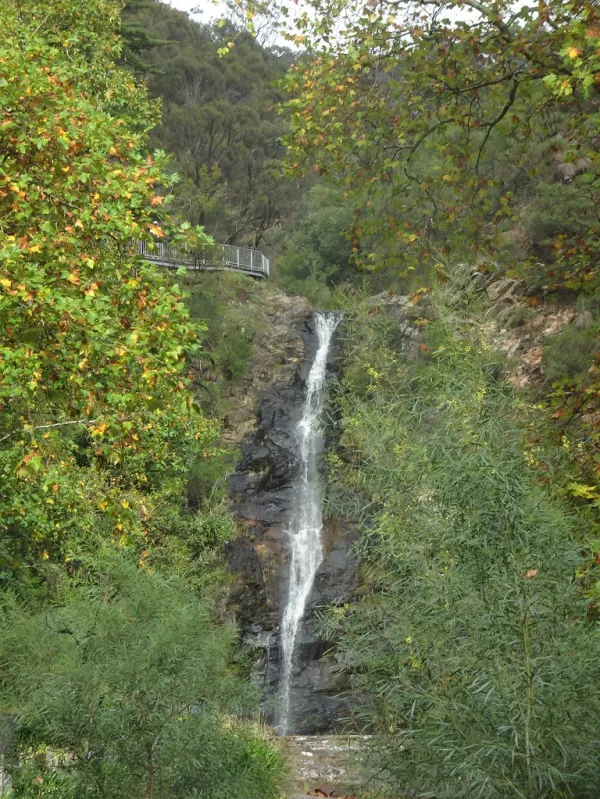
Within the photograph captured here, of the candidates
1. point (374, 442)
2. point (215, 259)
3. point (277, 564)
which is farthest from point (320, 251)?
point (374, 442)

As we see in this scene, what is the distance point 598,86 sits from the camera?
21.8 ft

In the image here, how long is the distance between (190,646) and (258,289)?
27157 millimetres

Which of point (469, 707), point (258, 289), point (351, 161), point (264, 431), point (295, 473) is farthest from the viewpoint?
point (258, 289)

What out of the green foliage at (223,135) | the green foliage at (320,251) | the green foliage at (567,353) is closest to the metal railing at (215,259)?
the green foliage at (320,251)

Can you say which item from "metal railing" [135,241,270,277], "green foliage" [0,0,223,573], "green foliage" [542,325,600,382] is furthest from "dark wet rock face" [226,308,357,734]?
"green foliage" [0,0,223,573]

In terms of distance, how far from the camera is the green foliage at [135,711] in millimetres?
8688

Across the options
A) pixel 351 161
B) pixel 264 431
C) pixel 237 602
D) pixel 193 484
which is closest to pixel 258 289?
pixel 264 431

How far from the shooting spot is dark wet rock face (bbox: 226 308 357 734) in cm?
2025

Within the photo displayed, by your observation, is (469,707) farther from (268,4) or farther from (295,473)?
(295,473)

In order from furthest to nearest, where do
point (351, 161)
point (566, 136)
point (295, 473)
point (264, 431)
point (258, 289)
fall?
point (258, 289)
point (264, 431)
point (295, 473)
point (351, 161)
point (566, 136)

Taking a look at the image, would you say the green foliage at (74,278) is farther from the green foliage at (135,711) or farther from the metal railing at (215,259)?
the metal railing at (215,259)

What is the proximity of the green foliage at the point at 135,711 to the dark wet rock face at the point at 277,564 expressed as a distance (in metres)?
7.29

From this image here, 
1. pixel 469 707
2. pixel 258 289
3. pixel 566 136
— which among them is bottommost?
pixel 469 707

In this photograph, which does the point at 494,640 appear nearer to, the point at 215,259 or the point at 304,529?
the point at 304,529
